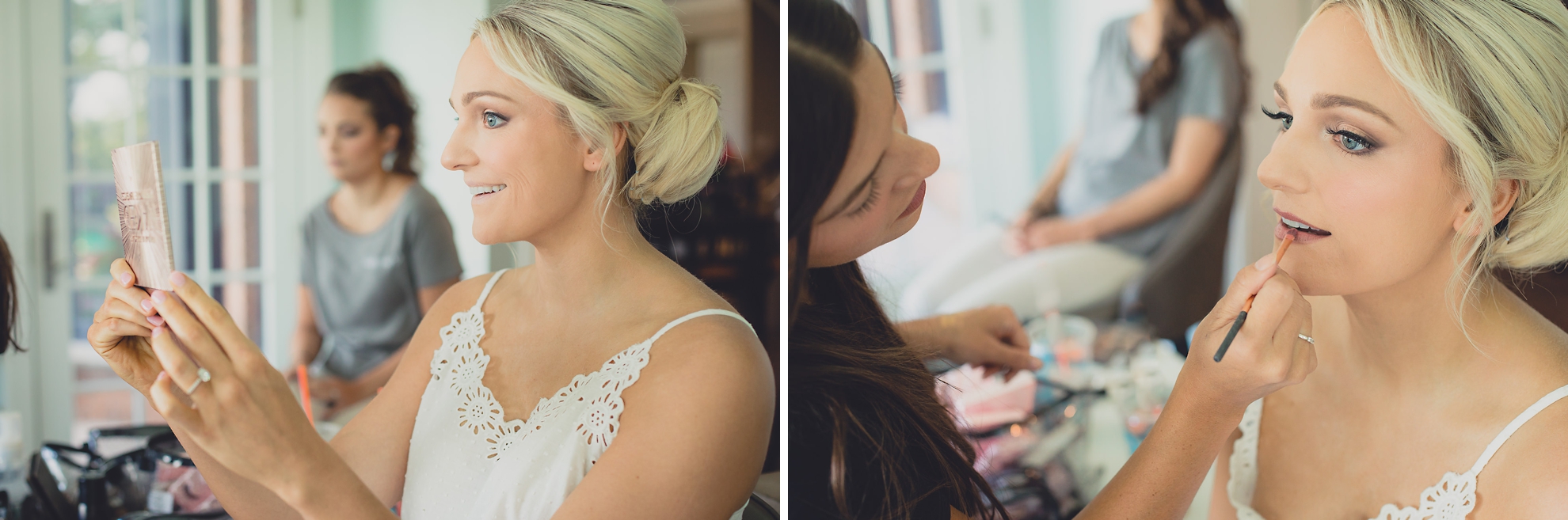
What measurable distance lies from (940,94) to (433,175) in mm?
1589

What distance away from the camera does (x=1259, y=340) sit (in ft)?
2.96

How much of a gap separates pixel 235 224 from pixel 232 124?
1.02 feet

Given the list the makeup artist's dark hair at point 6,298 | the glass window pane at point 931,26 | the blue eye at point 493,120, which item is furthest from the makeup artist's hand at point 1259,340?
the makeup artist's dark hair at point 6,298

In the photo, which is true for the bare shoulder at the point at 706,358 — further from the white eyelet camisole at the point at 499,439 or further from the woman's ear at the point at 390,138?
the woman's ear at the point at 390,138

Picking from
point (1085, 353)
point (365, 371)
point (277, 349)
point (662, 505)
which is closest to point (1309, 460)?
point (662, 505)

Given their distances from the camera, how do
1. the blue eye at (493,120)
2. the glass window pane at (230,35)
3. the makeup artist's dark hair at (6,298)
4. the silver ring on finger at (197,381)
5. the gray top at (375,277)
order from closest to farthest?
the silver ring on finger at (197,381)
the blue eye at (493,120)
the makeup artist's dark hair at (6,298)
the gray top at (375,277)
the glass window pane at (230,35)

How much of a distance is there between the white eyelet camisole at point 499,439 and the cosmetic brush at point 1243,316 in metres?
0.51

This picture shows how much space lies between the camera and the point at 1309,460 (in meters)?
1.06

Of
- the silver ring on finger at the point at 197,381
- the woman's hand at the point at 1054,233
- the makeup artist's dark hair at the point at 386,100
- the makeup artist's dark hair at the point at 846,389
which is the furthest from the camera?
the woman's hand at the point at 1054,233

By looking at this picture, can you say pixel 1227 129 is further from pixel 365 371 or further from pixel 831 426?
pixel 365 371

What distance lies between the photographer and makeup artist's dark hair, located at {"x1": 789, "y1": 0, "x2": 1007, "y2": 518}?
1.17 m

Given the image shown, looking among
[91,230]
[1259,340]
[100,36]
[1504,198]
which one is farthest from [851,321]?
[100,36]

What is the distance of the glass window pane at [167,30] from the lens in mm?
2734

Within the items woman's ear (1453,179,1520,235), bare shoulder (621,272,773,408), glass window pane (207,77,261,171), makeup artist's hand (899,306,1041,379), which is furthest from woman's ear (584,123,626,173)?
glass window pane (207,77,261,171)
